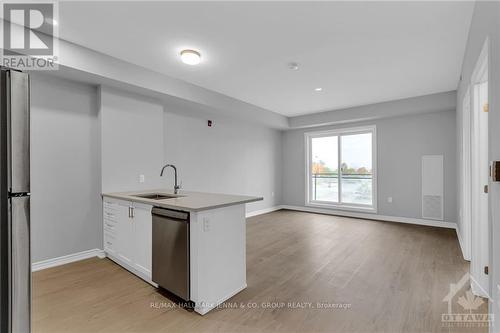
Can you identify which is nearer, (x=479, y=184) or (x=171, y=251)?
(x=171, y=251)

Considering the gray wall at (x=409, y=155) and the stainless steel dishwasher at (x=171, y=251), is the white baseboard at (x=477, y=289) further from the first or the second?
the gray wall at (x=409, y=155)

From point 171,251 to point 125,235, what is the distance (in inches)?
41.1

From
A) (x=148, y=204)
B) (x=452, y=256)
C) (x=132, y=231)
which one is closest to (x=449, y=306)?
(x=452, y=256)

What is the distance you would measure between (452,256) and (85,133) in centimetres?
543

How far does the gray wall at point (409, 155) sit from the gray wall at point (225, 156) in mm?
2480

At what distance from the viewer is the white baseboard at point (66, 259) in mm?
2990

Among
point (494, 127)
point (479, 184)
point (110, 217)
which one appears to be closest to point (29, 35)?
point (110, 217)

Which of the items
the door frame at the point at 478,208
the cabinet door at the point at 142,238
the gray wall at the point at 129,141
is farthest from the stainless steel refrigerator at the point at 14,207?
the door frame at the point at 478,208

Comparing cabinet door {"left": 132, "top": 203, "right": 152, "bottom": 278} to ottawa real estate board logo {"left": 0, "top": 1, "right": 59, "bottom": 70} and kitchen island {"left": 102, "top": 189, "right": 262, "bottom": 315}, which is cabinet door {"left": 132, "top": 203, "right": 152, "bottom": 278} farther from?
ottawa real estate board logo {"left": 0, "top": 1, "right": 59, "bottom": 70}

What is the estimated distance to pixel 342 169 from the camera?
21.6 feet

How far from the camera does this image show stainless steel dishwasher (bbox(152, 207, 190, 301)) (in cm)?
216

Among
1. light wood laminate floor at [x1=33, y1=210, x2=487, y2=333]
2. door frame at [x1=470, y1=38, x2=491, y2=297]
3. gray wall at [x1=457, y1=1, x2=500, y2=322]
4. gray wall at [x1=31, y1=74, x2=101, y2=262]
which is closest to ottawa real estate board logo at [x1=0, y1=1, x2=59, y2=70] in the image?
gray wall at [x1=31, y1=74, x2=101, y2=262]

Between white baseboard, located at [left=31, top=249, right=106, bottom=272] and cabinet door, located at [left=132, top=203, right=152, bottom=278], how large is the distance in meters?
1.08

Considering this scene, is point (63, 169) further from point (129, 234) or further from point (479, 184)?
point (479, 184)
